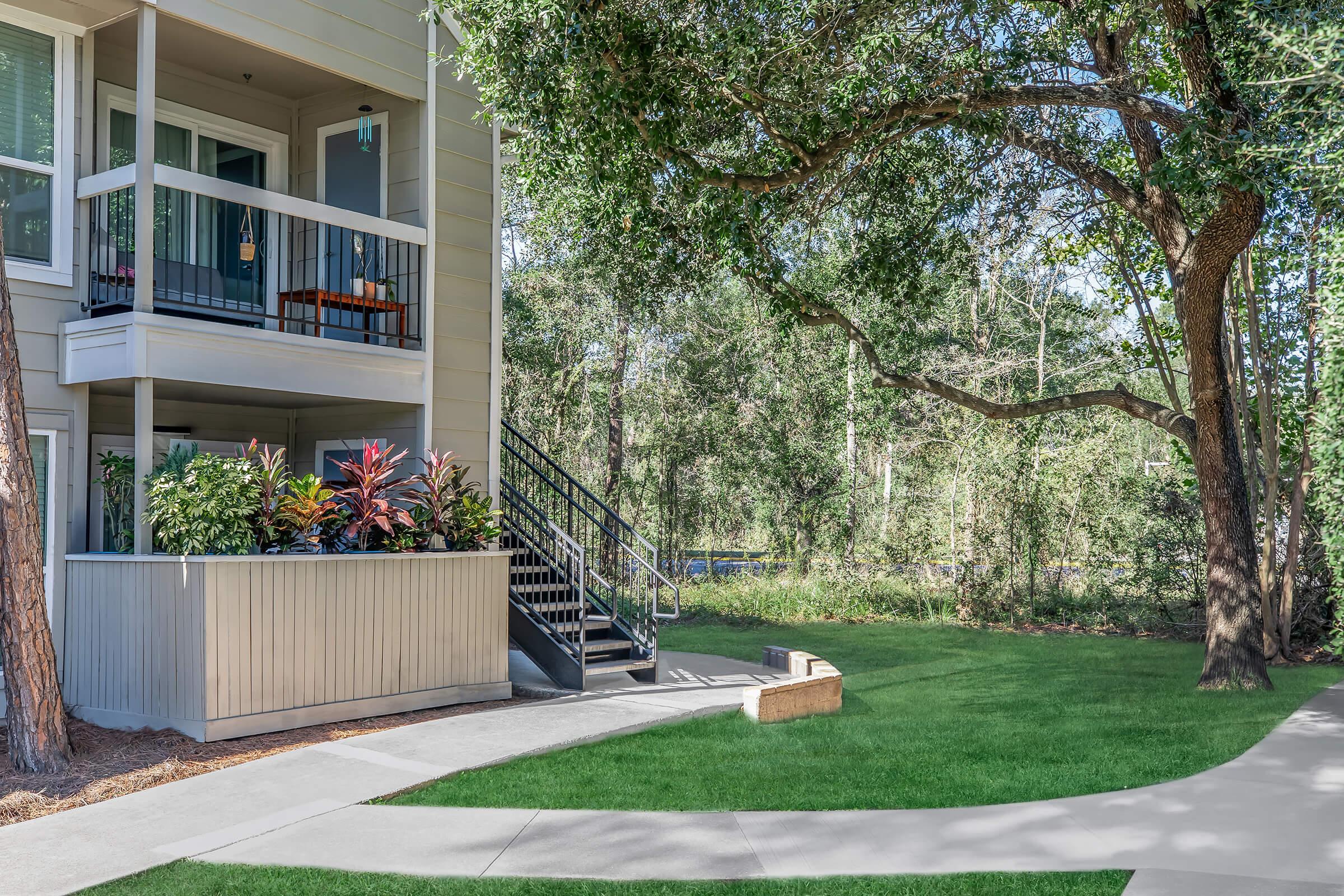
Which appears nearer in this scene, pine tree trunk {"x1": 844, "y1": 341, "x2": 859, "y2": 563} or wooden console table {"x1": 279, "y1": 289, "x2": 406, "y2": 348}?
wooden console table {"x1": 279, "y1": 289, "x2": 406, "y2": 348}

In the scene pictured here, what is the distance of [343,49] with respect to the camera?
8922 mm

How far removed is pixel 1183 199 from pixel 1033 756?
7940mm

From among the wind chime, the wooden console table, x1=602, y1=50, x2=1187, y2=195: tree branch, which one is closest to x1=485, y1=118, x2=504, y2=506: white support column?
the wooden console table

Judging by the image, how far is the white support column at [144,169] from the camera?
739 centimetres

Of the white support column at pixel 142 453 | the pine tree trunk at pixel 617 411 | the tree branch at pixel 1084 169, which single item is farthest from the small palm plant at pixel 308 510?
the pine tree trunk at pixel 617 411

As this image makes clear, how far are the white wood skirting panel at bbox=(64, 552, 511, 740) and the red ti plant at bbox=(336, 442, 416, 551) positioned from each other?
11.2 inches

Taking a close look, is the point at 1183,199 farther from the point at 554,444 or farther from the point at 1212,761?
the point at 554,444

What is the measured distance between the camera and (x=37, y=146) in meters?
7.98

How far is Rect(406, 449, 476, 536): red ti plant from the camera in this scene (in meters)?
8.85

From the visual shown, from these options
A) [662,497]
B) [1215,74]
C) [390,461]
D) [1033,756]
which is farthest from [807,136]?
[662,497]

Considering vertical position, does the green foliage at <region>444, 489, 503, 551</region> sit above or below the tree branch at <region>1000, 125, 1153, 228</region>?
below

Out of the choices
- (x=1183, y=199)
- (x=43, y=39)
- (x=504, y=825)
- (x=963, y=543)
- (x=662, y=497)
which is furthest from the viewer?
(x=662, y=497)

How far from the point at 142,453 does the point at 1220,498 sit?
974cm

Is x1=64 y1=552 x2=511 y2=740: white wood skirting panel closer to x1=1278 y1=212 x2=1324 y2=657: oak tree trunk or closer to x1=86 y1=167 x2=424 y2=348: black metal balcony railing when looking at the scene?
x1=86 y1=167 x2=424 y2=348: black metal balcony railing
